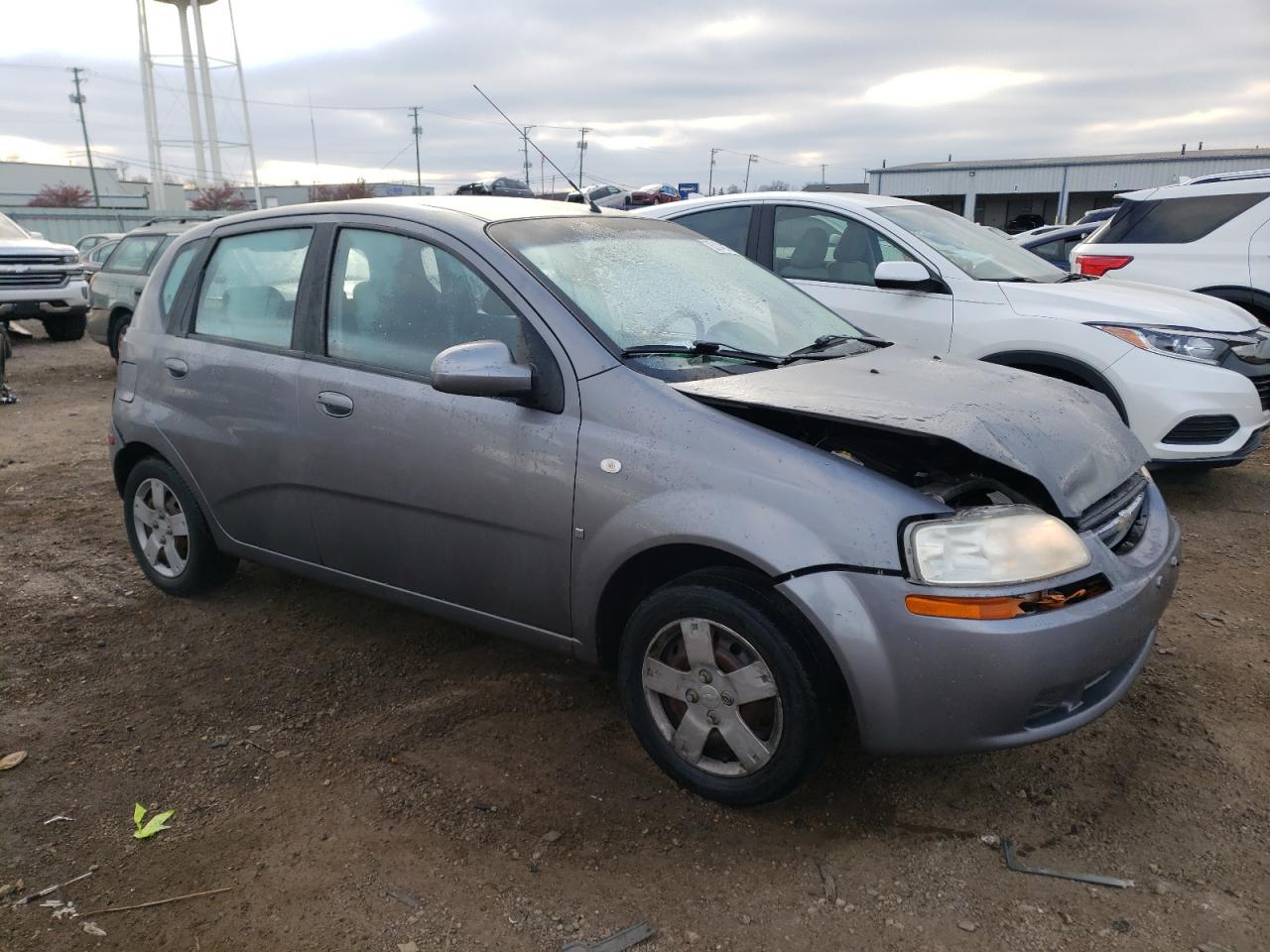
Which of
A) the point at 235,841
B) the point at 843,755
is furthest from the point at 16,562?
the point at 843,755

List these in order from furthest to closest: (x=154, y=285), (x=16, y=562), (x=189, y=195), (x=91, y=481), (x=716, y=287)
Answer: (x=189, y=195)
(x=91, y=481)
(x=16, y=562)
(x=154, y=285)
(x=716, y=287)

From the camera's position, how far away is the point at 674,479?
8.64 ft

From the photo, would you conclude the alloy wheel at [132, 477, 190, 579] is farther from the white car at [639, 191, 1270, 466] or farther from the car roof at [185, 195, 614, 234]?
the white car at [639, 191, 1270, 466]

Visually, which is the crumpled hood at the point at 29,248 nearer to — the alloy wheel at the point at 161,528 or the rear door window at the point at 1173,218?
the alloy wheel at the point at 161,528

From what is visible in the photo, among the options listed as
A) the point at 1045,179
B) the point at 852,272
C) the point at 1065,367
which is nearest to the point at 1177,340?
the point at 1065,367

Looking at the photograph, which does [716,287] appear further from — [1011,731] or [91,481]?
[91,481]

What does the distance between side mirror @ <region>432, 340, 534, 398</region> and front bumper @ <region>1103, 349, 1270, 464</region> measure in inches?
152

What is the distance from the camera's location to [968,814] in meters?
2.76

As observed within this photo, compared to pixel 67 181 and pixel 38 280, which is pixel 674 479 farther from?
pixel 67 181

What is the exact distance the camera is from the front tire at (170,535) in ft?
13.6

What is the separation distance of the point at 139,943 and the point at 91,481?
4933 mm

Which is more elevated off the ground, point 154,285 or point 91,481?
point 154,285

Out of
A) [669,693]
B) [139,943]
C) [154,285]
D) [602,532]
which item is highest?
[154,285]

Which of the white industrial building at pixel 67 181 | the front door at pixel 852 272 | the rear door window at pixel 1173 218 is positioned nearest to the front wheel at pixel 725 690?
the front door at pixel 852 272
